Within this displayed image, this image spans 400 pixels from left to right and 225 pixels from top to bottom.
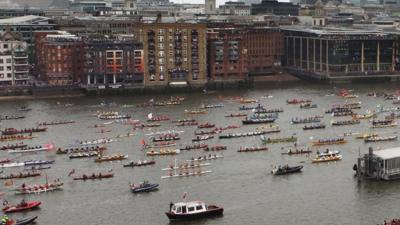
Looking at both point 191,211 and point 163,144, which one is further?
point 163,144

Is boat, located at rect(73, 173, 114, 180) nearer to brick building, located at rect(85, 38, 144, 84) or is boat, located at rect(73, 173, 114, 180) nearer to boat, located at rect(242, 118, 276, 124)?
boat, located at rect(242, 118, 276, 124)

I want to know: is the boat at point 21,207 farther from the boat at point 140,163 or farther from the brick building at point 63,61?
the brick building at point 63,61

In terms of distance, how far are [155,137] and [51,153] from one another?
592 centimetres

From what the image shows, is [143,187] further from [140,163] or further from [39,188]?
[140,163]

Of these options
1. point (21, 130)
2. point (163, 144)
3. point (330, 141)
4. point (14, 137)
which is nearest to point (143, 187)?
point (163, 144)

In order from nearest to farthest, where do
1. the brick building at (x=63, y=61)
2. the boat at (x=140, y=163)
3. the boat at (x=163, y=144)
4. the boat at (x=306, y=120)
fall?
1. the boat at (x=140, y=163)
2. the boat at (x=163, y=144)
3. the boat at (x=306, y=120)
4. the brick building at (x=63, y=61)

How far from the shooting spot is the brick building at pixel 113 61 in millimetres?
59719

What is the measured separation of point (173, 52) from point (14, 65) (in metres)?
12.8

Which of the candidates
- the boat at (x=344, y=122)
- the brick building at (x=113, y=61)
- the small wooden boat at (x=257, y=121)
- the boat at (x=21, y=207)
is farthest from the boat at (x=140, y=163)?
the brick building at (x=113, y=61)

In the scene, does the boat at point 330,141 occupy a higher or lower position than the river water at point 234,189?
higher

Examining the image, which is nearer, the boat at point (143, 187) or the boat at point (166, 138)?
the boat at point (143, 187)

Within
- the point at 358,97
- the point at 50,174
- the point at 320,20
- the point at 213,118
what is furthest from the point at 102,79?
the point at 320,20

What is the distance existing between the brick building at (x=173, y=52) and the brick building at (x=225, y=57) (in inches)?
66.4

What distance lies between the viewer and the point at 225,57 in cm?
6525
